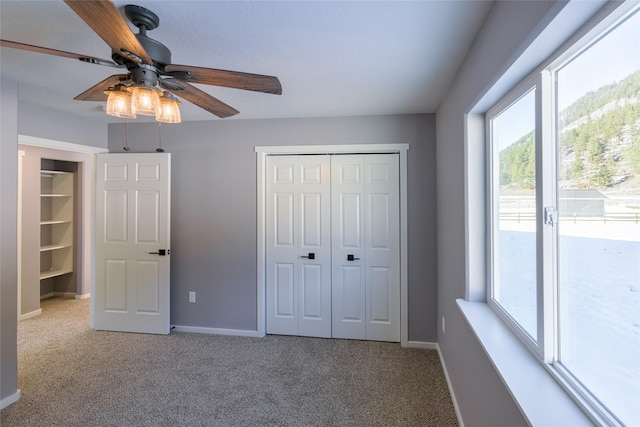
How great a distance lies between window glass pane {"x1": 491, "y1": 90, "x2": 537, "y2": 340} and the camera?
A: 1380mm

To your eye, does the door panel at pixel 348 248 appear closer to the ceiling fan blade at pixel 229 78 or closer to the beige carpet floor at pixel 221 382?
the beige carpet floor at pixel 221 382

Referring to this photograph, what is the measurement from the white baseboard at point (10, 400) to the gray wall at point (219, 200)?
54.1 inches

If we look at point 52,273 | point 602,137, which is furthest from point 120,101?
point 52,273

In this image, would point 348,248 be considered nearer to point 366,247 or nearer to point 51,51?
point 366,247

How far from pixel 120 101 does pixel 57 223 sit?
4.64m

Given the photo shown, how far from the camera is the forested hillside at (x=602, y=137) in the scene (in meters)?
0.83

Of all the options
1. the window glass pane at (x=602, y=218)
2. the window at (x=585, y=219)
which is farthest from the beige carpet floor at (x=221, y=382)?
the window glass pane at (x=602, y=218)

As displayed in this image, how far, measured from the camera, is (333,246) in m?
3.35

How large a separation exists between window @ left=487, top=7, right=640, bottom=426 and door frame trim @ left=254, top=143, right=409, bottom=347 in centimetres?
165

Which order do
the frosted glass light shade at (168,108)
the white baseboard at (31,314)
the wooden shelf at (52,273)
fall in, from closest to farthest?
the frosted glass light shade at (168,108) → the white baseboard at (31,314) → the wooden shelf at (52,273)

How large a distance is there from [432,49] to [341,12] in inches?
26.5

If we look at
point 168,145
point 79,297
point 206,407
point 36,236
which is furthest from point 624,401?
point 79,297

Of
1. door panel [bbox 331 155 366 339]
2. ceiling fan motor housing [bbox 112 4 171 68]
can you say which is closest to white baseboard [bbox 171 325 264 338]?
door panel [bbox 331 155 366 339]

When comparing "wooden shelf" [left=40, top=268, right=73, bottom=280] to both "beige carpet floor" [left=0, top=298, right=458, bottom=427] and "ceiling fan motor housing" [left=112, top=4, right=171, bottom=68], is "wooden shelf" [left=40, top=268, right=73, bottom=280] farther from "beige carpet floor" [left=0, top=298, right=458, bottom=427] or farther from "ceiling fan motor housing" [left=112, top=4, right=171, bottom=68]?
"ceiling fan motor housing" [left=112, top=4, right=171, bottom=68]
